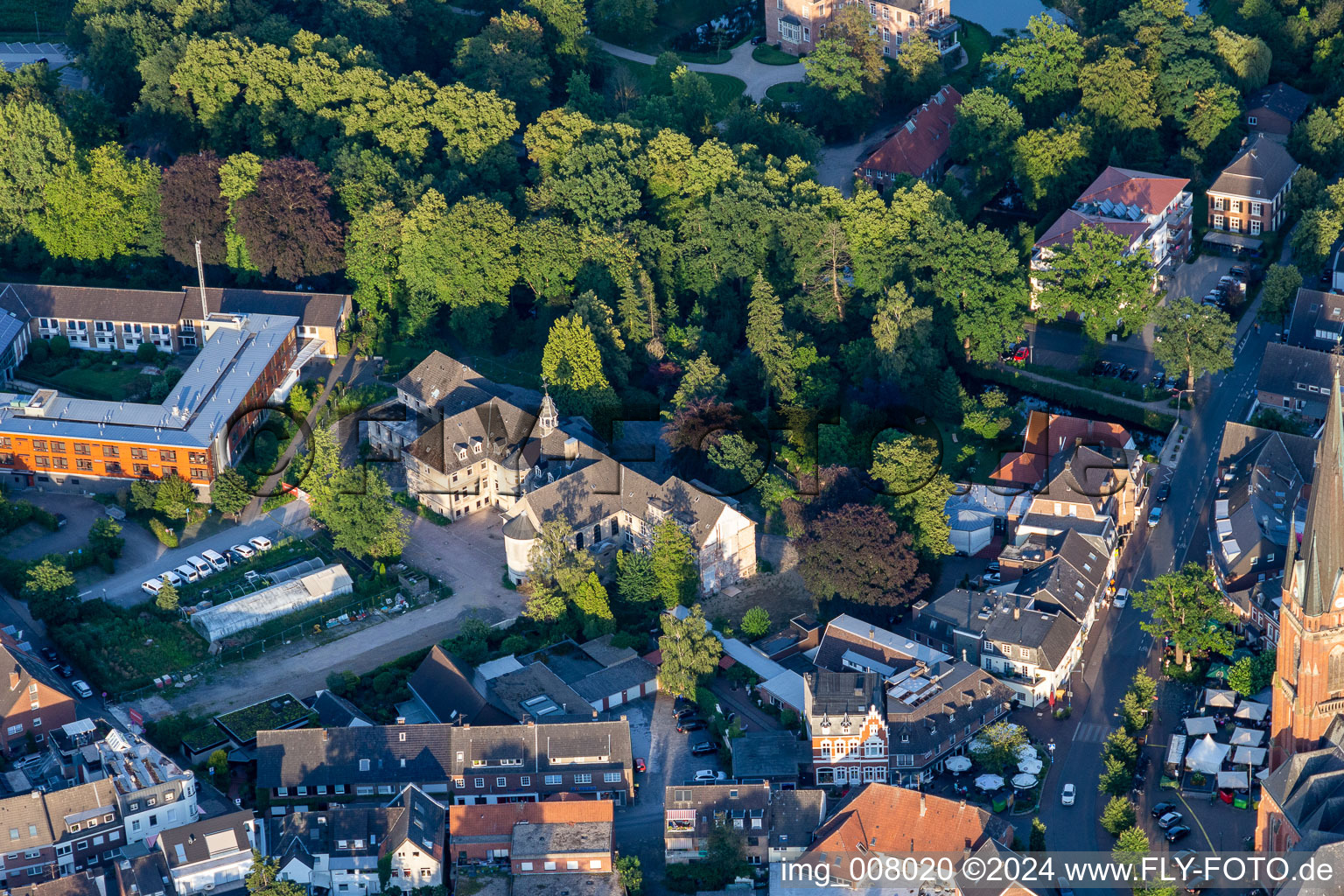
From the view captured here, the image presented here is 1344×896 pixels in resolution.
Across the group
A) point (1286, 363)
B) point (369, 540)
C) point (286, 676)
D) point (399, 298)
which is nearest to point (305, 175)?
point (399, 298)

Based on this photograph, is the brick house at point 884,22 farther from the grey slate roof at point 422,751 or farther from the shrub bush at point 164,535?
the grey slate roof at point 422,751

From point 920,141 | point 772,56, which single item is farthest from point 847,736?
point 772,56

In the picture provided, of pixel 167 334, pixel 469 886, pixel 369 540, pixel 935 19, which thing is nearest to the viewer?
pixel 469 886

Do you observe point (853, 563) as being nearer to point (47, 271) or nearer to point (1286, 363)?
point (1286, 363)

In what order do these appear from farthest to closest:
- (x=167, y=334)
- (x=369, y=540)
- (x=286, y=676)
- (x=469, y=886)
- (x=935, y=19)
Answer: (x=935, y=19) < (x=167, y=334) < (x=369, y=540) < (x=286, y=676) < (x=469, y=886)

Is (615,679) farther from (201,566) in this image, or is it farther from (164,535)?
(164,535)

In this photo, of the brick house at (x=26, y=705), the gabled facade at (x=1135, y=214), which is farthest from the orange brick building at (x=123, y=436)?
the gabled facade at (x=1135, y=214)
